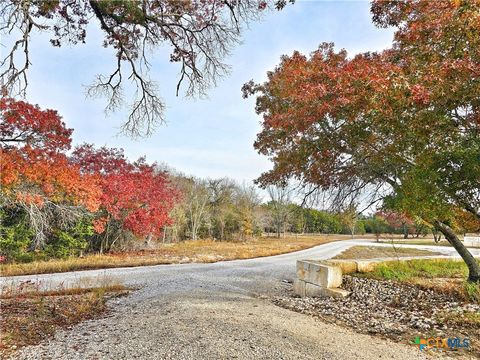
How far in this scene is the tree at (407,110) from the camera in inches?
149

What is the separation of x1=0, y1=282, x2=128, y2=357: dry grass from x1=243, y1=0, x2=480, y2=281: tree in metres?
4.77

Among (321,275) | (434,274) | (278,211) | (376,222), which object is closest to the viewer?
(321,275)

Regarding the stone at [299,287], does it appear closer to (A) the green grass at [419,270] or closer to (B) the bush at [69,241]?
(A) the green grass at [419,270]

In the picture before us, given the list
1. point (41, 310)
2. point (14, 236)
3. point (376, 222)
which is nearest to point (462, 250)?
point (376, 222)

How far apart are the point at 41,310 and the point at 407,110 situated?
636 centimetres

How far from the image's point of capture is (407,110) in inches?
160

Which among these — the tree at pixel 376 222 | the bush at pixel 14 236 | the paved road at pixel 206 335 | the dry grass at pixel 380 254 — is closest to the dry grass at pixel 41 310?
the paved road at pixel 206 335

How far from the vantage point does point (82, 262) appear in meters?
12.0

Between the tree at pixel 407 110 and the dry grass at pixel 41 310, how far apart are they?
4769 mm

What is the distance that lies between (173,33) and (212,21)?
0.74 meters

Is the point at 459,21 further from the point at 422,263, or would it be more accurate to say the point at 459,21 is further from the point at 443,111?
the point at 422,263

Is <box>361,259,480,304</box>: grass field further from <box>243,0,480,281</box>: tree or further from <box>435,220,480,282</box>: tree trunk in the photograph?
<box>243,0,480,281</box>: tree

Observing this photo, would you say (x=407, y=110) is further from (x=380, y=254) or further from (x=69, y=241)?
(x=380, y=254)

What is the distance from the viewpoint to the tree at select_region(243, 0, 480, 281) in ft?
12.4
